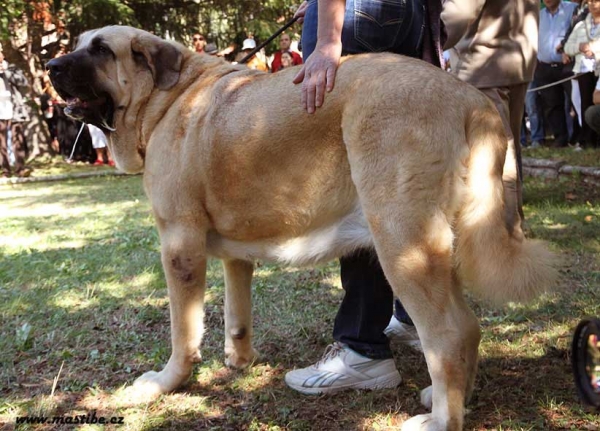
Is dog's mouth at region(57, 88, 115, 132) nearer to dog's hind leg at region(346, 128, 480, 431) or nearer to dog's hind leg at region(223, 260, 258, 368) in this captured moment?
dog's hind leg at region(223, 260, 258, 368)

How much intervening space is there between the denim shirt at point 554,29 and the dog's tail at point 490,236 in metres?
9.08

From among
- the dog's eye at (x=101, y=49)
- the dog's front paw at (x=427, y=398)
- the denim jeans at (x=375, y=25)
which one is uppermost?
the denim jeans at (x=375, y=25)

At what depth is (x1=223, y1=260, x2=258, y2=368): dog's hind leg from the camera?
3.44 m

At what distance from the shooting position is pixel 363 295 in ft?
10.3

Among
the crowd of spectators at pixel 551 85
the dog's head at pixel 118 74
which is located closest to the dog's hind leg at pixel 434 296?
the dog's head at pixel 118 74

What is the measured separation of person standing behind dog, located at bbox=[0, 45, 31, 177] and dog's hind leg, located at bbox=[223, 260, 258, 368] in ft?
36.4

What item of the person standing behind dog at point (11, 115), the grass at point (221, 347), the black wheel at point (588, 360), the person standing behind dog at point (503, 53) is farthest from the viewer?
the person standing behind dog at point (11, 115)

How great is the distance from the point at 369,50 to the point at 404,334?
153 cm

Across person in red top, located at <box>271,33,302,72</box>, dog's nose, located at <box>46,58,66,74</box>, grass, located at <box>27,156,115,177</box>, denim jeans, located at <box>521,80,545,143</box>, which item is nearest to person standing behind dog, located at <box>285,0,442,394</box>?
dog's nose, located at <box>46,58,66,74</box>

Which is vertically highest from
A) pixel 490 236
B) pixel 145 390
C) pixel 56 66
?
pixel 56 66

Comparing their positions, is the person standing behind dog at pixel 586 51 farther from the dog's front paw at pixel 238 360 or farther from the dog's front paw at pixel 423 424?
the dog's front paw at pixel 423 424

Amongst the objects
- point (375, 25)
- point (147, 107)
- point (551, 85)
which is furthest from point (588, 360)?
point (551, 85)

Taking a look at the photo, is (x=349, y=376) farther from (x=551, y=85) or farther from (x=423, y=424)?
(x=551, y=85)

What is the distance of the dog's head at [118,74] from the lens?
10.6 feet
